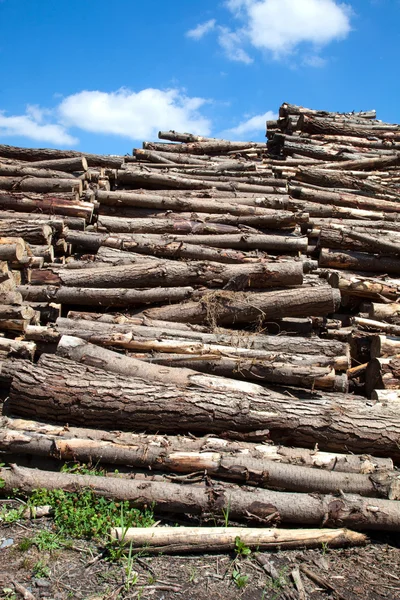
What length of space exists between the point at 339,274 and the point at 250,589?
496 centimetres

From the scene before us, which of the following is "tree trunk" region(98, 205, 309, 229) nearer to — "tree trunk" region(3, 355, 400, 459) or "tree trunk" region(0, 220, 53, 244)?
"tree trunk" region(0, 220, 53, 244)

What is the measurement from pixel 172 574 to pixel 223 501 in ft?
2.39

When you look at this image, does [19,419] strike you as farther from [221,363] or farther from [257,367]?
[257,367]

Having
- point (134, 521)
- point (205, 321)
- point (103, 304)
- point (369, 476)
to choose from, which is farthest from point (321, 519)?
point (103, 304)

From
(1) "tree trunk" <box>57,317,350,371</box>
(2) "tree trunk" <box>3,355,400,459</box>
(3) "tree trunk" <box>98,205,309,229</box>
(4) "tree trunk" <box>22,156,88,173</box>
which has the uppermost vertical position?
(4) "tree trunk" <box>22,156,88,173</box>

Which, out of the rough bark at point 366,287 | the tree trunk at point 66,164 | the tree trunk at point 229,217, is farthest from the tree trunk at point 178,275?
the tree trunk at point 66,164

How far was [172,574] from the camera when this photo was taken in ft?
12.1

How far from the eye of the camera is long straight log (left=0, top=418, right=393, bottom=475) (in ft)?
14.8

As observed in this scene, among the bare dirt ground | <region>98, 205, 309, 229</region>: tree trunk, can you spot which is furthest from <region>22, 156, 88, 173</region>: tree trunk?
the bare dirt ground

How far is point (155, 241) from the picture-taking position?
7.64m

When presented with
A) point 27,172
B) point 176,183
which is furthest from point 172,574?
point 27,172

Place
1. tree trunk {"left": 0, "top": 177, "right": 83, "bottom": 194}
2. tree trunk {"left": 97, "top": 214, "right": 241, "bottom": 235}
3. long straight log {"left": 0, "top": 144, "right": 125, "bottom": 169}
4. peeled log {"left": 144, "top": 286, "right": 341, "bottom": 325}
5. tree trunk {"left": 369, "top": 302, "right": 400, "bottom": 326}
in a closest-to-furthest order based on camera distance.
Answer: peeled log {"left": 144, "top": 286, "right": 341, "bottom": 325} → tree trunk {"left": 369, "top": 302, "right": 400, "bottom": 326} → tree trunk {"left": 97, "top": 214, "right": 241, "bottom": 235} → tree trunk {"left": 0, "top": 177, "right": 83, "bottom": 194} → long straight log {"left": 0, "top": 144, "right": 125, "bottom": 169}

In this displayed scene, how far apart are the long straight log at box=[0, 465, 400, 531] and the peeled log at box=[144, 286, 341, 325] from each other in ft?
8.04

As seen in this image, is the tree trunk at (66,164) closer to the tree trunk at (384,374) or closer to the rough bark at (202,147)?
the rough bark at (202,147)
